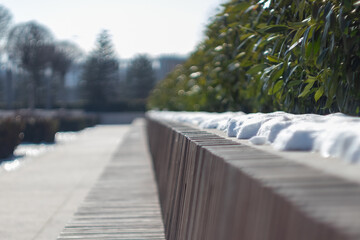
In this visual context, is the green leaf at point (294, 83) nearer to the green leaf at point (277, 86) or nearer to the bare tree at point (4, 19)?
the green leaf at point (277, 86)

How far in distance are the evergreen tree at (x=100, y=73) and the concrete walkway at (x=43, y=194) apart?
55172mm

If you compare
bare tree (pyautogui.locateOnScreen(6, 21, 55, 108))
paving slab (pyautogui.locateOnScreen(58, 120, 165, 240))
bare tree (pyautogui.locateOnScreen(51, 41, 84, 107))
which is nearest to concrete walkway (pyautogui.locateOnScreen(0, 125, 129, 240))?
paving slab (pyautogui.locateOnScreen(58, 120, 165, 240))

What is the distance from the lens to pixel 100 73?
67.2 meters

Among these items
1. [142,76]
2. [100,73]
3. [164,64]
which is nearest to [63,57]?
[100,73]

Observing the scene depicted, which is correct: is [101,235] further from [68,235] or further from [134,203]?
[134,203]

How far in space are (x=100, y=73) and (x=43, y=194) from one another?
201 feet

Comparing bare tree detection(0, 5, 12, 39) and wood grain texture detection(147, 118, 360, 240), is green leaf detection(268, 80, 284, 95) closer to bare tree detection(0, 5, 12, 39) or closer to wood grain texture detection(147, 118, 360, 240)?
wood grain texture detection(147, 118, 360, 240)

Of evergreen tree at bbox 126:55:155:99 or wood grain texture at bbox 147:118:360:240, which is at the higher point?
evergreen tree at bbox 126:55:155:99

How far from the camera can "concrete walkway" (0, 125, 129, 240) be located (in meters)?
4.79

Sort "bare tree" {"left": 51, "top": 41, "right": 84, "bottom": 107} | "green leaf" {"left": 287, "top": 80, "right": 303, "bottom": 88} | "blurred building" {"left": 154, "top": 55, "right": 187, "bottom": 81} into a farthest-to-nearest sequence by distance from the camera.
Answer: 1. "blurred building" {"left": 154, "top": 55, "right": 187, "bottom": 81}
2. "bare tree" {"left": 51, "top": 41, "right": 84, "bottom": 107}
3. "green leaf" {"left": 287, "top": 80, "right": 303, "bottom": 88}

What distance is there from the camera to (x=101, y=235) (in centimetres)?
355

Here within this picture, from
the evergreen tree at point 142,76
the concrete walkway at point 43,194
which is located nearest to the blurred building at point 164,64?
the evergreen tree at point 142,76

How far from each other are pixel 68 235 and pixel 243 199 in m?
2.58

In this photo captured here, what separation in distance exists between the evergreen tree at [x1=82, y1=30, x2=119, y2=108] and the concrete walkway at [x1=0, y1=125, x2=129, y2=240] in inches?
2172
